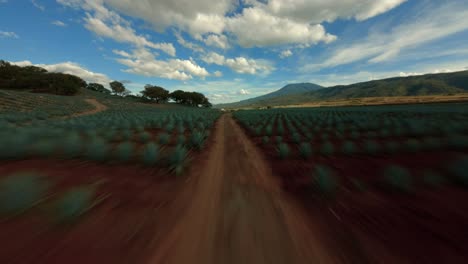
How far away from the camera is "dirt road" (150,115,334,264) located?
194 centimetres

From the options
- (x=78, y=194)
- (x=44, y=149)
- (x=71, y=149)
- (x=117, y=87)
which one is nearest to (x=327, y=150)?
(x=78, y=194)

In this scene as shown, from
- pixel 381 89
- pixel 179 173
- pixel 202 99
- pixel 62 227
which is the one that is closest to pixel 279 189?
pixel 179 173

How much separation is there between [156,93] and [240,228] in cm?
7399

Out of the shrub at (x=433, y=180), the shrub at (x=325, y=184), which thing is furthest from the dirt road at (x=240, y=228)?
the shrub at (x=433, y=180)

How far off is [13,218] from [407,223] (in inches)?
225

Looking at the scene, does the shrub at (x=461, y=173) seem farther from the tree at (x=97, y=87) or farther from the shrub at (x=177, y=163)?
the tree at (x=97, y=87)

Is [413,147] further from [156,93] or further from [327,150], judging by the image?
[156,93]

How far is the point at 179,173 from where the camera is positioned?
3.99m

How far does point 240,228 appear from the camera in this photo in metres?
2.35

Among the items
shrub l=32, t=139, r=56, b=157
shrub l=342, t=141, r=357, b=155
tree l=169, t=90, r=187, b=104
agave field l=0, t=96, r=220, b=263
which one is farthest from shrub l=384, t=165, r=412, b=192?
tree l=169, t=90, r=187, b=104

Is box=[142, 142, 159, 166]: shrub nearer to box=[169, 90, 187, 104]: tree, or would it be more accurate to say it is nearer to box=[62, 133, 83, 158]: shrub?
box=[62, 133, 83, 158]: shrub

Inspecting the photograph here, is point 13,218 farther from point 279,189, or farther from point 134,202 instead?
point 279,189

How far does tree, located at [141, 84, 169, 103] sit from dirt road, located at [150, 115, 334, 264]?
7204 cm

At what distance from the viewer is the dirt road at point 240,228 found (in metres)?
1.94
